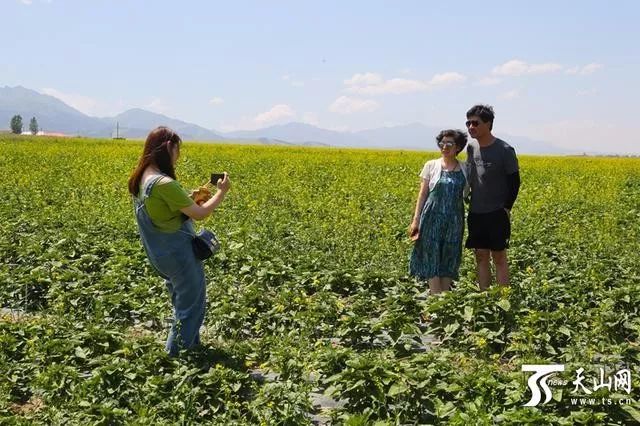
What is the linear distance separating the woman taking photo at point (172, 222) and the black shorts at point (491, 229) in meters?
2.77

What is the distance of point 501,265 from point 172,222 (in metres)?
3.50

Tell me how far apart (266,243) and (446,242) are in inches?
126

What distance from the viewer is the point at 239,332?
6320 mm

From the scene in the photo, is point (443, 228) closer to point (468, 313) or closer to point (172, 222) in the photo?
point (468, 313)

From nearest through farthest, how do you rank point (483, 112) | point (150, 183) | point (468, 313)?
point (150, 183)
point (468, 313)
point (483, 112)

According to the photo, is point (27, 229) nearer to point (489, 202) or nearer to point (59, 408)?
point (59, 408)

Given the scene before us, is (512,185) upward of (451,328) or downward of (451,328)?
upward

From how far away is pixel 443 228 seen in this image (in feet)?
22.7

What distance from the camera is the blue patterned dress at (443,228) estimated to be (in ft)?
22.5

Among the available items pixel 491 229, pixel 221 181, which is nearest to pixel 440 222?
pixel 491 229

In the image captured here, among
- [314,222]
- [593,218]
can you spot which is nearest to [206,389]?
[314,222]

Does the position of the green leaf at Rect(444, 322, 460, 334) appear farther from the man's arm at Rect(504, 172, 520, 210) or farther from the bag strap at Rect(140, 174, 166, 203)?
the bag strap at Rect(140, 174, 166, 203)

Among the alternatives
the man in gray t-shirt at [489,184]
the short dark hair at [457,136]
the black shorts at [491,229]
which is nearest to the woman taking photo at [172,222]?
the short dark hair at [457,136]

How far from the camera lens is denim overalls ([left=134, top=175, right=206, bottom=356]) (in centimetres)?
519
